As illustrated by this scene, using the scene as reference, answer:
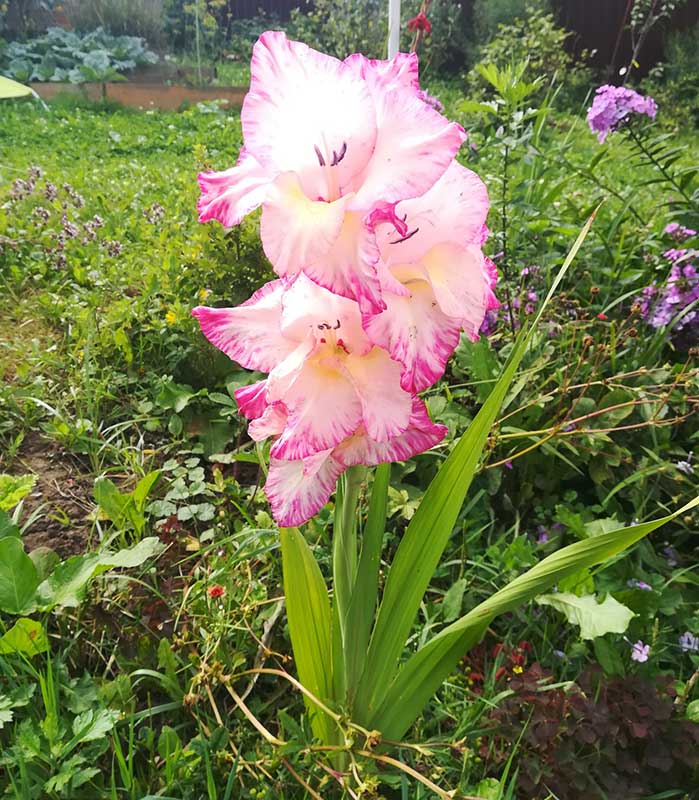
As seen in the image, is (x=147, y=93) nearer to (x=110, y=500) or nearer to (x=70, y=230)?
(x=70, y=230)

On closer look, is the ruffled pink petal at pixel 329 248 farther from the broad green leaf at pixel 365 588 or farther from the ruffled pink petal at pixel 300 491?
the broad green leaf at pixel 365 588

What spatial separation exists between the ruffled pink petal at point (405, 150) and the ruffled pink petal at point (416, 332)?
0.30 feet

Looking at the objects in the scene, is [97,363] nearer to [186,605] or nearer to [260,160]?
[186,605]

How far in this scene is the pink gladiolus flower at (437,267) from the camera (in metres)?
0.66

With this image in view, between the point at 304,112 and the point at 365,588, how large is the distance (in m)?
0.56

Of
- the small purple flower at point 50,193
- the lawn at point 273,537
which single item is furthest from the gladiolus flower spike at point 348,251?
the small purple flower at point 50,193

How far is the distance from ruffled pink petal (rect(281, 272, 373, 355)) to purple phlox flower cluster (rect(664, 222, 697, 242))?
1.66 m

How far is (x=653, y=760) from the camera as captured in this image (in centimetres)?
111

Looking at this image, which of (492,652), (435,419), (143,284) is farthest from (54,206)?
(492,652)

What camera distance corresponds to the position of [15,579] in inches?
44.8

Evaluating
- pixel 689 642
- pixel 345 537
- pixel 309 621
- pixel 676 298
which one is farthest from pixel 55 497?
pixel 676 298

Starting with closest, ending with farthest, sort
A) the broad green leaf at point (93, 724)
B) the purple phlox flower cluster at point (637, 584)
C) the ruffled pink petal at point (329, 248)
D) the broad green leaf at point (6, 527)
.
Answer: the ruffled pink petal at point (329, 248)
the broad green leaf at point (93, 724)
the broad green leaf at point (6, 527)
the purple phlox flower cluster at point (637, 584)

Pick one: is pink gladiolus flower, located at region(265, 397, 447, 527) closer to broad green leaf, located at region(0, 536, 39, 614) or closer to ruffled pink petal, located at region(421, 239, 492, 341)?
ruffled pink petal, located at region(421, 239, 492, 341)

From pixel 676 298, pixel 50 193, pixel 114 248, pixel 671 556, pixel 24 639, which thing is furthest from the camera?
pixel 50 193
